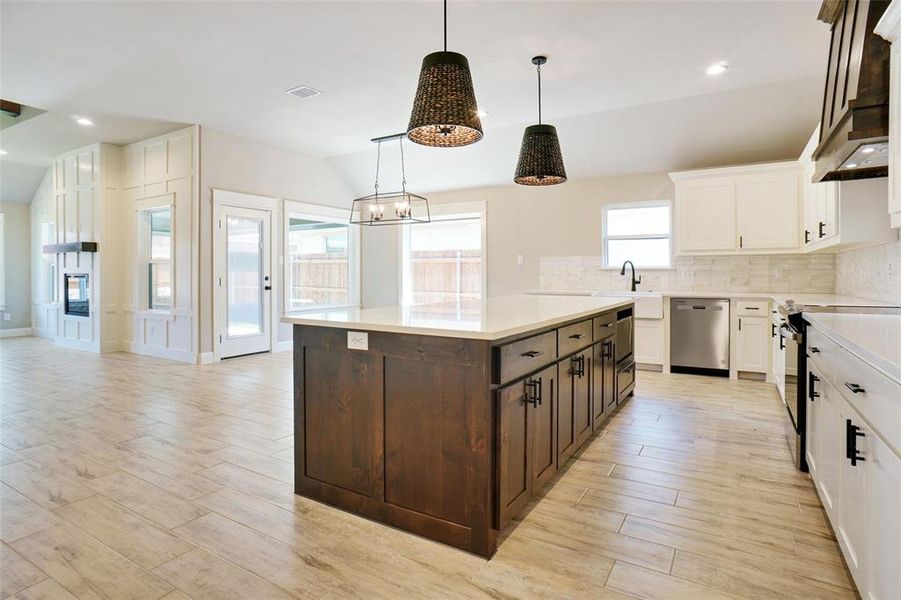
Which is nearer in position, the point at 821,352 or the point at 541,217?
the point at 821,352

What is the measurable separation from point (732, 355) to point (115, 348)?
316 inches

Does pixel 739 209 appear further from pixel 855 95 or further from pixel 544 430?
pixel 544 430

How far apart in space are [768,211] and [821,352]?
3486 millimetres

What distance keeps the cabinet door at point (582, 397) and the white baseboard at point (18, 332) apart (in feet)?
33.4

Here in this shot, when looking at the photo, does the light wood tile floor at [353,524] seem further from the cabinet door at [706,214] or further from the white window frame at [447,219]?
the white window frame at [447,219]

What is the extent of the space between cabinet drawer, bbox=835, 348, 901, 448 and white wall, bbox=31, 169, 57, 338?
10200 millimetres

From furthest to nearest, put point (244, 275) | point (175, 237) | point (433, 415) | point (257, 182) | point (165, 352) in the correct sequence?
point (257, 182) → point (244, 275) → point (165, 352) → point (175, 237) → point (433, 415)

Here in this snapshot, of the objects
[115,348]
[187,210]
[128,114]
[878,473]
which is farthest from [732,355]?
[115,348]

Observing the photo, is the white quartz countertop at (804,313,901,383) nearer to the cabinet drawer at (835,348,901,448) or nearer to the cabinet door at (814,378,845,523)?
the cabinet drawer at (835,348,901,448)

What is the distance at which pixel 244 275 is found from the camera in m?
6.59

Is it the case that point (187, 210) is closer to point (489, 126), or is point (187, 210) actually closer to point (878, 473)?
point (489, 126)

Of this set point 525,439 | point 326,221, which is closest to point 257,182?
point 326,221

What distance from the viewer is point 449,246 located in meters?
8.00

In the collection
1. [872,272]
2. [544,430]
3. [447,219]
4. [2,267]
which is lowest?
[544,430]
